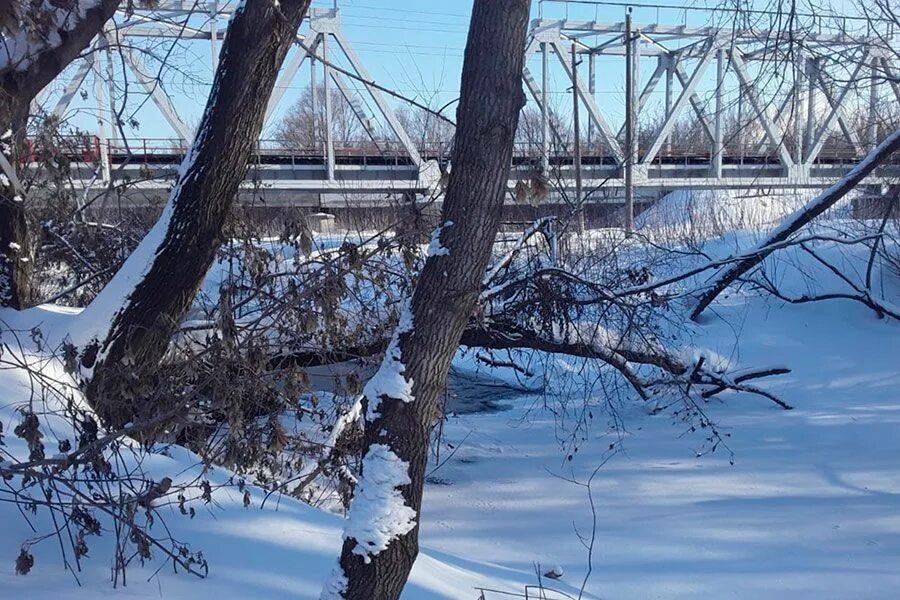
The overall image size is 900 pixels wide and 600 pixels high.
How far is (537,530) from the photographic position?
20.1ft

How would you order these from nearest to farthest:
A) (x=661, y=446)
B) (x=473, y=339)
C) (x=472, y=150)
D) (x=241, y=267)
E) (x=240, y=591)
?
(x=472, y=150) < (x=240, y=591) < (x=241, y=267) < (x=473, y=339) < (x=661, y=446)

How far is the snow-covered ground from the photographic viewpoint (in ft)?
11.9

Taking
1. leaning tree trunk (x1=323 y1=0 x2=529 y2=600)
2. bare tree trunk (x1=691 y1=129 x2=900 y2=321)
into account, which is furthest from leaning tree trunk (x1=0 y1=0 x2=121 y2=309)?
bare tree trunk (x1=691 y1=129 x2=900 y2=321)

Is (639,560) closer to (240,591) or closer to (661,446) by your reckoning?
(661,446)

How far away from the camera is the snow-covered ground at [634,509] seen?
11.9 feet

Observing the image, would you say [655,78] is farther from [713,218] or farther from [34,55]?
[34,55]

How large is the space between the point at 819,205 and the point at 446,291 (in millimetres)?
6667

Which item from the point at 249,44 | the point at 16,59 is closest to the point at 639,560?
the point at 249,44

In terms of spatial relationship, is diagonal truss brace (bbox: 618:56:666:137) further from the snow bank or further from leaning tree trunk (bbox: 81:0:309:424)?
leaning tree trunk (bbox: 81:0:309:424)

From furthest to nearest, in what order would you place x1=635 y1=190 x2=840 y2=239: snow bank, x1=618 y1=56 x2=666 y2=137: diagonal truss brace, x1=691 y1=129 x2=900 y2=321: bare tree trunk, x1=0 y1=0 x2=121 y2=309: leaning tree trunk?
x1=618 y1=56 x2=666 y2=137: diagonal truss brace, x1=635 y1=190 x2=840 y2=239: snow bank, x1=691 y1=129 x2=900 y2=321: bare tree trunk, x1=0 y1=0 x2=121 y2=309: leaning tree trunk

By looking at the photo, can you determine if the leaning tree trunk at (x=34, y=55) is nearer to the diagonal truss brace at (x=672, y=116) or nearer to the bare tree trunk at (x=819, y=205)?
the bare tree trunk at (x=819, y=205)

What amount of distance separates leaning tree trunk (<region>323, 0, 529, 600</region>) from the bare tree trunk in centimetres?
557

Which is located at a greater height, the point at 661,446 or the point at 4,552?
the point at 4,552

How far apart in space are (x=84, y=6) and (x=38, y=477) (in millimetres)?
3585
